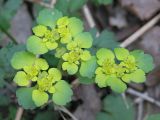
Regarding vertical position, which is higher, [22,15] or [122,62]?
[22,15]

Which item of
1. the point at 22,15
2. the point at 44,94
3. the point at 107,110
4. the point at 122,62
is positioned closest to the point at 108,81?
the point at 122,62

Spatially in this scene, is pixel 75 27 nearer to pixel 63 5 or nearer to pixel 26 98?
pixel 26 98

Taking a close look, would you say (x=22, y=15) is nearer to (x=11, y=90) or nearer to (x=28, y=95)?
(x=11, y=90)

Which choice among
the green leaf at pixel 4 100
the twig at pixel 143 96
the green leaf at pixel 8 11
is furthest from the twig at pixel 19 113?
the twig at pixel 143 96

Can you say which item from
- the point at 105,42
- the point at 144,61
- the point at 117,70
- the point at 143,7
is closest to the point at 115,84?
the point at 117,70

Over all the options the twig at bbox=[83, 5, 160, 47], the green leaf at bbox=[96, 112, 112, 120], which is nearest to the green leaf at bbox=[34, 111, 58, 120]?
the green leaf at bbox=[96, 112, 112, 120]

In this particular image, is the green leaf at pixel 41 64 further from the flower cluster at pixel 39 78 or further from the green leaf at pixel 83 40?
the green leaf at pixel 83 40

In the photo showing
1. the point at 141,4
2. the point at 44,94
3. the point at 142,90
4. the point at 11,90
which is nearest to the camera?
the point at 44,94
